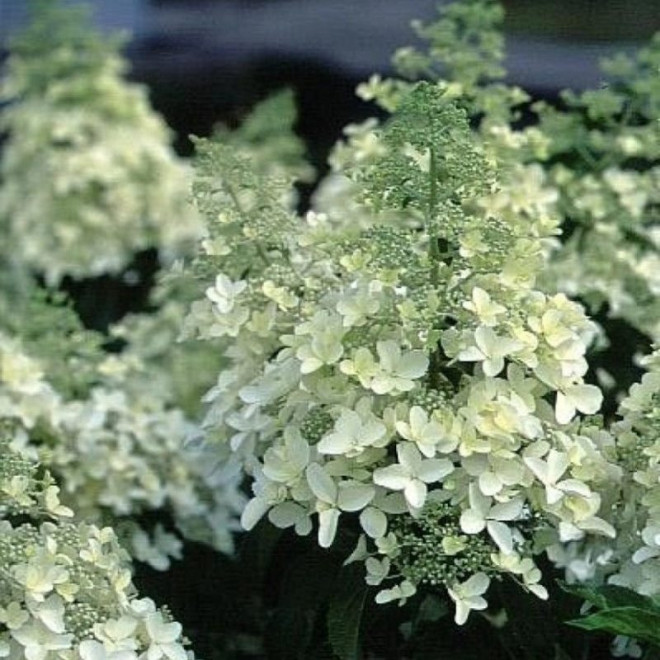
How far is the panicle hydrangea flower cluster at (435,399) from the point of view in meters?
1.20

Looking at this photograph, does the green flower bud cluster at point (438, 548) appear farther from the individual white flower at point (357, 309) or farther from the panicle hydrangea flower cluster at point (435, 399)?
the individual white flower at point (357, 309)

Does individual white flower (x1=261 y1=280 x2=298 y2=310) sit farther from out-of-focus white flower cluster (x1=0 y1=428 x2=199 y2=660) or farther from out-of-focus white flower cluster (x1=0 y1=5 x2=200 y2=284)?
out-of-focus white flower cluster (x1=0 y1=5 x2=200 y2=284)

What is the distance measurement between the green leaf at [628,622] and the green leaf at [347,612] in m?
0.18

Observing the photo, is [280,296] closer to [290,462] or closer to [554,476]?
[290,462]

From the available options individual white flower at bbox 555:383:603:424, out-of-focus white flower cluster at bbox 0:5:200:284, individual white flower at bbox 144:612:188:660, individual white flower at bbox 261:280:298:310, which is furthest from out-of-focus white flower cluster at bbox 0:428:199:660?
out-of-focus white flower cluster at bbox 0:5:200:284

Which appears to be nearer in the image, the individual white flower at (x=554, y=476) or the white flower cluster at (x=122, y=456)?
the individual white flower at (x=554, y=476)

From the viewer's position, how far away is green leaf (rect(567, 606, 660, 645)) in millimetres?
1126

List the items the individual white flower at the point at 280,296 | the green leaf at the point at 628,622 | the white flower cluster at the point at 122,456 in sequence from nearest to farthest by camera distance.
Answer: the green leaf at the point at 628,622
the individual white flower at the point at 280,296
the white flower cluster at the point at 122,456

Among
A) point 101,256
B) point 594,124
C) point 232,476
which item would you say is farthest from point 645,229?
point 101,256

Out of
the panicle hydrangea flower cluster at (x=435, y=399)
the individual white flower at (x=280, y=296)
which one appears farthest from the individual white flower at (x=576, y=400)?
the individual white flower at (x=280, y=296)

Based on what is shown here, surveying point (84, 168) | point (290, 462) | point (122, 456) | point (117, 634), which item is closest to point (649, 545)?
point (290, 462)

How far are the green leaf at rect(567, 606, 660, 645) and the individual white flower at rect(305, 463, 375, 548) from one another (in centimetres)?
18

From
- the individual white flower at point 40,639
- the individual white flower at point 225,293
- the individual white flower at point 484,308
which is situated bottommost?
the individual white flower at point 40,639

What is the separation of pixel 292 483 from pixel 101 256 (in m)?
1.41
